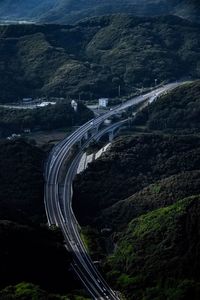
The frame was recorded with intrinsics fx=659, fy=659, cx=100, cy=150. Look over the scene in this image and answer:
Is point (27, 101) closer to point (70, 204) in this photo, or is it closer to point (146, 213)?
point (70, 204)

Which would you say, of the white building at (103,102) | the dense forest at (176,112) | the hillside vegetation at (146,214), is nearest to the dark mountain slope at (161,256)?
the hillside vegetation at (146,214)

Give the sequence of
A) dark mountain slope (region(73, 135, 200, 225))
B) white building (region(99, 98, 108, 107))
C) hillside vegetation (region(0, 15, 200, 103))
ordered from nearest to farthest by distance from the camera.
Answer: dark mountain slope (region(73, 135, 200, 225)), white building (region(99, 98, 108, 107)), hillside vegetation (region(0, 15, 200, 103))

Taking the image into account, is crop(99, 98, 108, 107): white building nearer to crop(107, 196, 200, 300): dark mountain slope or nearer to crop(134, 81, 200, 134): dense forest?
crop(134, 81, 200, 134): dense forest

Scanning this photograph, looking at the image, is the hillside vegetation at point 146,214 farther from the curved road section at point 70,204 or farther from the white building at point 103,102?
the white building at point 103,102

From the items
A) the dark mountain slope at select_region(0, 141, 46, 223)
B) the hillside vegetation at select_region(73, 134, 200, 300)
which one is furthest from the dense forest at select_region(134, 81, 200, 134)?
the dark mountain slope at select_region(0, 141, 46, 223)

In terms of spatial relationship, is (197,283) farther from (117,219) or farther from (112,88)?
(112,88)

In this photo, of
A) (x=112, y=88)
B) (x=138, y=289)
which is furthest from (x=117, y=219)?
(x=112, y=88)

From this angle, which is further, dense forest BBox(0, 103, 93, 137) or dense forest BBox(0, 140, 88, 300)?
dense forest BBox(0, 103, 93, 137)

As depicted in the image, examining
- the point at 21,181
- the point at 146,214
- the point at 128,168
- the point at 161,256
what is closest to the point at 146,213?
the point at 146,214
